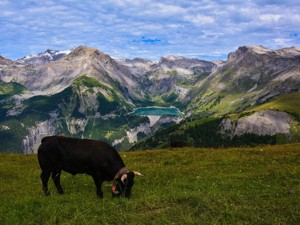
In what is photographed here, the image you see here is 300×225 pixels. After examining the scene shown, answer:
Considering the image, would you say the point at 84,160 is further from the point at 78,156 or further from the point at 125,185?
the point at 125,185

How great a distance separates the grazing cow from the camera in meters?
20.2

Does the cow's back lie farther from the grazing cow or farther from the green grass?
the green grass

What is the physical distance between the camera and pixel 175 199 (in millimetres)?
16703

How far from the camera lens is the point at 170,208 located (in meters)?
15.4

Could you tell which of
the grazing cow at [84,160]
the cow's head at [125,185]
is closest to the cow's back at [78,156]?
the grazing cow at [84,160]

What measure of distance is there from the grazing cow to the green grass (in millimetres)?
1162

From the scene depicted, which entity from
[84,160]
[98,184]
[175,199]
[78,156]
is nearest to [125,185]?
[98,184]

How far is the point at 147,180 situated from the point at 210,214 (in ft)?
35.2

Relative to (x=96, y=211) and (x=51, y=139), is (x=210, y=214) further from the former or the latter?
(x=51, y=139)

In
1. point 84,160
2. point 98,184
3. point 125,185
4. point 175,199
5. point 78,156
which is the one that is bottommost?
point 98,184

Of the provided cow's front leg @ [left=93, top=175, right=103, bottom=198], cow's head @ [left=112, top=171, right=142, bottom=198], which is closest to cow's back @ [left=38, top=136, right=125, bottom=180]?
cow's front leg @ [left=93, top=175, right=103, bottom=198]

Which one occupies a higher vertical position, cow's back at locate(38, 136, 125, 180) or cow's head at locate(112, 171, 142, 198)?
cow's back at locate(38, 136, 125, 180)

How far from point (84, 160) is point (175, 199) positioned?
256 inches

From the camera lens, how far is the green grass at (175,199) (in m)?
14.3
